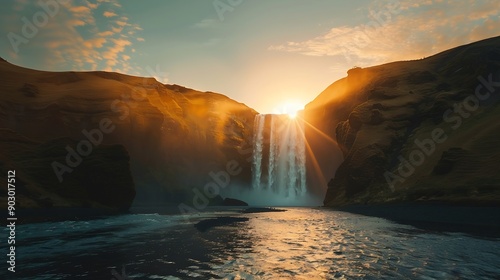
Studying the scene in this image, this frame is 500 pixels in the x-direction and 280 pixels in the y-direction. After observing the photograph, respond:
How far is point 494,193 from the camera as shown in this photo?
34750mm

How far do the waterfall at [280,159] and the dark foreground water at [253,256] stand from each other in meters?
74.5

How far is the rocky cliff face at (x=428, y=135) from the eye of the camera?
41969 mm

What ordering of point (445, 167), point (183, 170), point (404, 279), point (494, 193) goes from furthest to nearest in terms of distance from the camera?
1. point (183, 170)
2. point (445, 167)
3. point (494, 193)
4. point (404, 279)

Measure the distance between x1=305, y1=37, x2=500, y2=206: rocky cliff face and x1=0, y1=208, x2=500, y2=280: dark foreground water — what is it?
24320 millimetres

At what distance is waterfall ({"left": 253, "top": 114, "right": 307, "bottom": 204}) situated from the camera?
96575 millimetres

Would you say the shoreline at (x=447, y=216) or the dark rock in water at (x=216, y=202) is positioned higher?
the shoreline at (x=447, y=216)

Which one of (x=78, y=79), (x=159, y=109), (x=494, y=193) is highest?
(x=78, y=79)

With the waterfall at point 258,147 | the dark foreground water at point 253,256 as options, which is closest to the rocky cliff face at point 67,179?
the dark foreground water at point 253,256

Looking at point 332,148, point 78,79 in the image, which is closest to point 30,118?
point 78,79

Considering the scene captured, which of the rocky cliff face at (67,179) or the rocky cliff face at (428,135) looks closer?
the rocky cliff face at (428,135)

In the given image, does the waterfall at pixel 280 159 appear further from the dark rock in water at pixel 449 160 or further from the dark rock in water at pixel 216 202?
the dark rock in water at pixel 449 160

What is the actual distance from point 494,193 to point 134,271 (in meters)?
40.7

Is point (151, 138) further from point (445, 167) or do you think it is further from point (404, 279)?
point (404, 279)

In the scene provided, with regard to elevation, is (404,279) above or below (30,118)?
below
